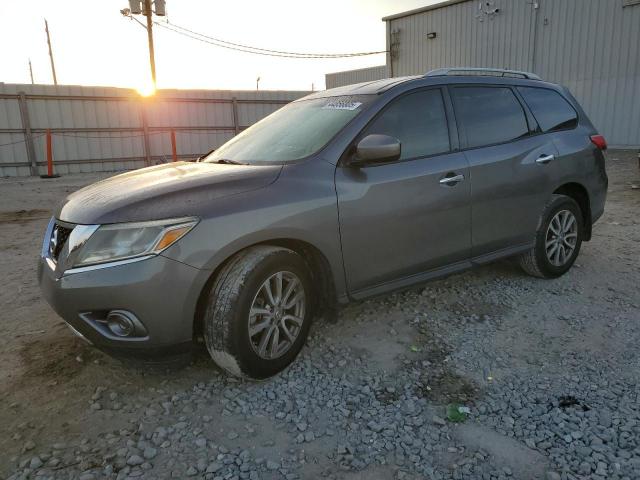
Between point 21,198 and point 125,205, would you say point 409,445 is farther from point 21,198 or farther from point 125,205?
point 21,198

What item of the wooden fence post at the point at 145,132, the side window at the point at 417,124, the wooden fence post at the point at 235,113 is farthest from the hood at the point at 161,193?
the wooden fence post at the point at 235,113

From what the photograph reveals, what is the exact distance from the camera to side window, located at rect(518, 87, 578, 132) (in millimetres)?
4199

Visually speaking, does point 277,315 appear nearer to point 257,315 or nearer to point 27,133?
point 257,315

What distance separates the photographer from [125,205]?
254 cm

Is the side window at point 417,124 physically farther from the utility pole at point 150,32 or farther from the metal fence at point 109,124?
the utility pole at point 150,32

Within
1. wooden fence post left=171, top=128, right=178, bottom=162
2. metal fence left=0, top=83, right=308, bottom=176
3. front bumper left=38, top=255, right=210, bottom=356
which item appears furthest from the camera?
wooden fence post left=171, top=128, right=178, bottom=162

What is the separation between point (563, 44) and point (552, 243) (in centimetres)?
1467

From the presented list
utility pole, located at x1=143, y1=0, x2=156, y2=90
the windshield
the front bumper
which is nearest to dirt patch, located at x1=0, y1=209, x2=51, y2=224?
the windshield

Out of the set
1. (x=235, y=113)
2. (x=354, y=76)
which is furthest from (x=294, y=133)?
(x=354, y=76)

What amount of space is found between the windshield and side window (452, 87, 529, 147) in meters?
0.82

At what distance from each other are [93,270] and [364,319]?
195 centimetres

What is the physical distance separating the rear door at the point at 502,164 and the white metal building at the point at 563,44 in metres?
13.7

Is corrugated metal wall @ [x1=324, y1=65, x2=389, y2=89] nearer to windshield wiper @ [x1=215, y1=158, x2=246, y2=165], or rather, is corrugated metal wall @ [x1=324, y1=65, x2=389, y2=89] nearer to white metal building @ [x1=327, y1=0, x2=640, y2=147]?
white metal building @ [x1=327, y1=0, x2=640, y2=147]

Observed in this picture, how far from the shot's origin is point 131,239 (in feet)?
8.02
